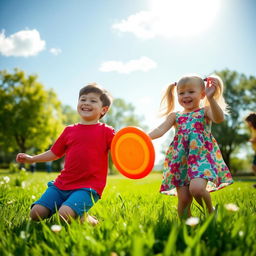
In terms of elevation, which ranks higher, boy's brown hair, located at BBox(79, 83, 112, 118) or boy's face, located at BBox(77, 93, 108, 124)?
boy's brown hair, located at BBox(79, 83, 112, 118)

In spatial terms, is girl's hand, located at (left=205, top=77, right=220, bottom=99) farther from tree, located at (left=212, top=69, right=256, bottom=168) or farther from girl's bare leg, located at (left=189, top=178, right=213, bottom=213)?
tree, located at (left=212, top=69, right=256, bottom=168)

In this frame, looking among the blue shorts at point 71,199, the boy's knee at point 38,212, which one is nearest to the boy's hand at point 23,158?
the blue shorts at point 71,199

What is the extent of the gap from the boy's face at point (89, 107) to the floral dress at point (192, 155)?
0.95 meters

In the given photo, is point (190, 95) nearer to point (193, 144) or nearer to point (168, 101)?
point (168, 101)

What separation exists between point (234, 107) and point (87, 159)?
1392 inches

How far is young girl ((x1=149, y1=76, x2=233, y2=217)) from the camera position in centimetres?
296

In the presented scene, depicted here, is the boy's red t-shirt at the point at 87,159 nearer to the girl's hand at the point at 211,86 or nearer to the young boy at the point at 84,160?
the young boy at the point at 84,160

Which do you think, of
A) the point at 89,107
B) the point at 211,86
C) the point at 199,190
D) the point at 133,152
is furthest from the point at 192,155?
the point at 89,107

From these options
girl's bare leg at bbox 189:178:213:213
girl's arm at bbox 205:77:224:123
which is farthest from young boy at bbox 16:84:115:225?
girl's arm at bbox 205:77:224:123

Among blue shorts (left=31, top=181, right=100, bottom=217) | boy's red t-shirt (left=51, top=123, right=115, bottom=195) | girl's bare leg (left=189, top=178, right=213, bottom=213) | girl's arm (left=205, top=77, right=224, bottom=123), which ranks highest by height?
girl's arm (left=205, top=77, right=224, bottom=123)

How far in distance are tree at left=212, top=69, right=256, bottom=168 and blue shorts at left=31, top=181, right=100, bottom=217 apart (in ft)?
105

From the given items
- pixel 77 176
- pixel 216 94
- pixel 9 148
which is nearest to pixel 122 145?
pixel 77 176

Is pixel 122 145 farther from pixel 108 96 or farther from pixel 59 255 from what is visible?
pixel 59 255

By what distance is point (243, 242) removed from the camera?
1.67 meters
